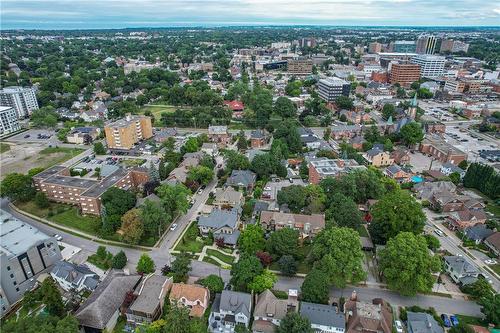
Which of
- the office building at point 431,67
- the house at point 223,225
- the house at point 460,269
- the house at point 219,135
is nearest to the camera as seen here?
the house at point 460,269

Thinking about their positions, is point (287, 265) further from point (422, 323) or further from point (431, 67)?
point (431, 67)

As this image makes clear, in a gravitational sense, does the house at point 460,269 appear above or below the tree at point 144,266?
below

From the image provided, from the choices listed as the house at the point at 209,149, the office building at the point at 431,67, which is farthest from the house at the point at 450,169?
the office building at the point at 431,67

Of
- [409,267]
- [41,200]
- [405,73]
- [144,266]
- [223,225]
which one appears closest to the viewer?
[409,267]

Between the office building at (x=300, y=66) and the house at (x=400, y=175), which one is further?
the office building at (x=300, y=66)

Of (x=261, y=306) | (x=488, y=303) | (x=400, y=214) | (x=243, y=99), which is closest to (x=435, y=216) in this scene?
(x=400, y=214)

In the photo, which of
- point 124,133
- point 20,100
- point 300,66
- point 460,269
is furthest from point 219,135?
point 300,66

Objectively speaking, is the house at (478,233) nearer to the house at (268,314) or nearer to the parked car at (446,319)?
the parked car at (446,319)
